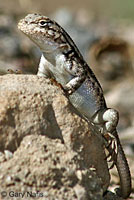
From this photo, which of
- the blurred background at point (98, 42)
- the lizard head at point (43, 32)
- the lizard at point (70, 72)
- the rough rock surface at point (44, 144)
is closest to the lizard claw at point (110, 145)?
the lizard at point (70, 72)

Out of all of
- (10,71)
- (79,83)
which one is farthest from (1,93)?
(79,83)

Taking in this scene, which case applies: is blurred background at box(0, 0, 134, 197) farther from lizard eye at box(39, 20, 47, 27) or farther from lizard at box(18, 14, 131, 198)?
lizard eye at box(39, 20, 47, 27)

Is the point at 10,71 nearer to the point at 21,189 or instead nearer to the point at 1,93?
the point at 1,93

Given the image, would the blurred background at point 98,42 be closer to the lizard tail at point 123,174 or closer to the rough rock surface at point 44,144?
the lizard tail at point 123,174

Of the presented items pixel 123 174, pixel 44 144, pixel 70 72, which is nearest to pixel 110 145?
pixel 123 174

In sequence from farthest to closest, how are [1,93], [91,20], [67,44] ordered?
[91,20] < [67,44] < [1,93]

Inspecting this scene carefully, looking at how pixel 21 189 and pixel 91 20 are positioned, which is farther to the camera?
pixel 91 20

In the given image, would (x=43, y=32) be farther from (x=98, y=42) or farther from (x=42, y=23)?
(x=98, y=42)
